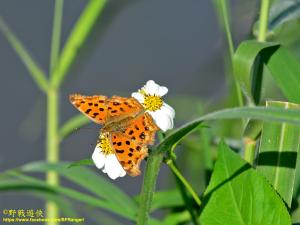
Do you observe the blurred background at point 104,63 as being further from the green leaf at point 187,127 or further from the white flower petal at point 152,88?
the green leaf at point 187,127

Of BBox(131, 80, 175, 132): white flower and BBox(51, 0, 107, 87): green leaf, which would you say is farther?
BBox(51, 0, 107, 87): green leaf

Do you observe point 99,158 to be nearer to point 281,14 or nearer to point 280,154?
point 280,154

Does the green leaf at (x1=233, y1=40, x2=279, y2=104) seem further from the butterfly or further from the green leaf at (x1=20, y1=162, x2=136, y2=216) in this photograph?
the green leaf at (x1=20, y1=162, x2=136, y2=216)

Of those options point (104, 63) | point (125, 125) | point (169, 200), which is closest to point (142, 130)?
point (125, 125)

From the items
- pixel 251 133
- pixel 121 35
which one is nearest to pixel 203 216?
pixel 251 133

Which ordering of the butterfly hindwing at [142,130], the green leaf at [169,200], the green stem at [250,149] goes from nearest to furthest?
the butterfly hindwing at [142,130] < the green stem at [250,149] < the green leaf at [169,200]

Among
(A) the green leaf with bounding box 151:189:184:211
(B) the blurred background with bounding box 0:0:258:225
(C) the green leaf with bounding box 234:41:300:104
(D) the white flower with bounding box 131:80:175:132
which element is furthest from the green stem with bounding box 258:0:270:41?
(B) the blurred background with bounding box 0:0:258:225

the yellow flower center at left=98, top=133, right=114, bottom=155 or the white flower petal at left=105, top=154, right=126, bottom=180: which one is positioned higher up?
the yellow flower center at left=98, top=133, right=114, bottom=155

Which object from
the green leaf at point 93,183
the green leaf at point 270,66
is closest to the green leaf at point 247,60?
the green leaf at point 270,66
